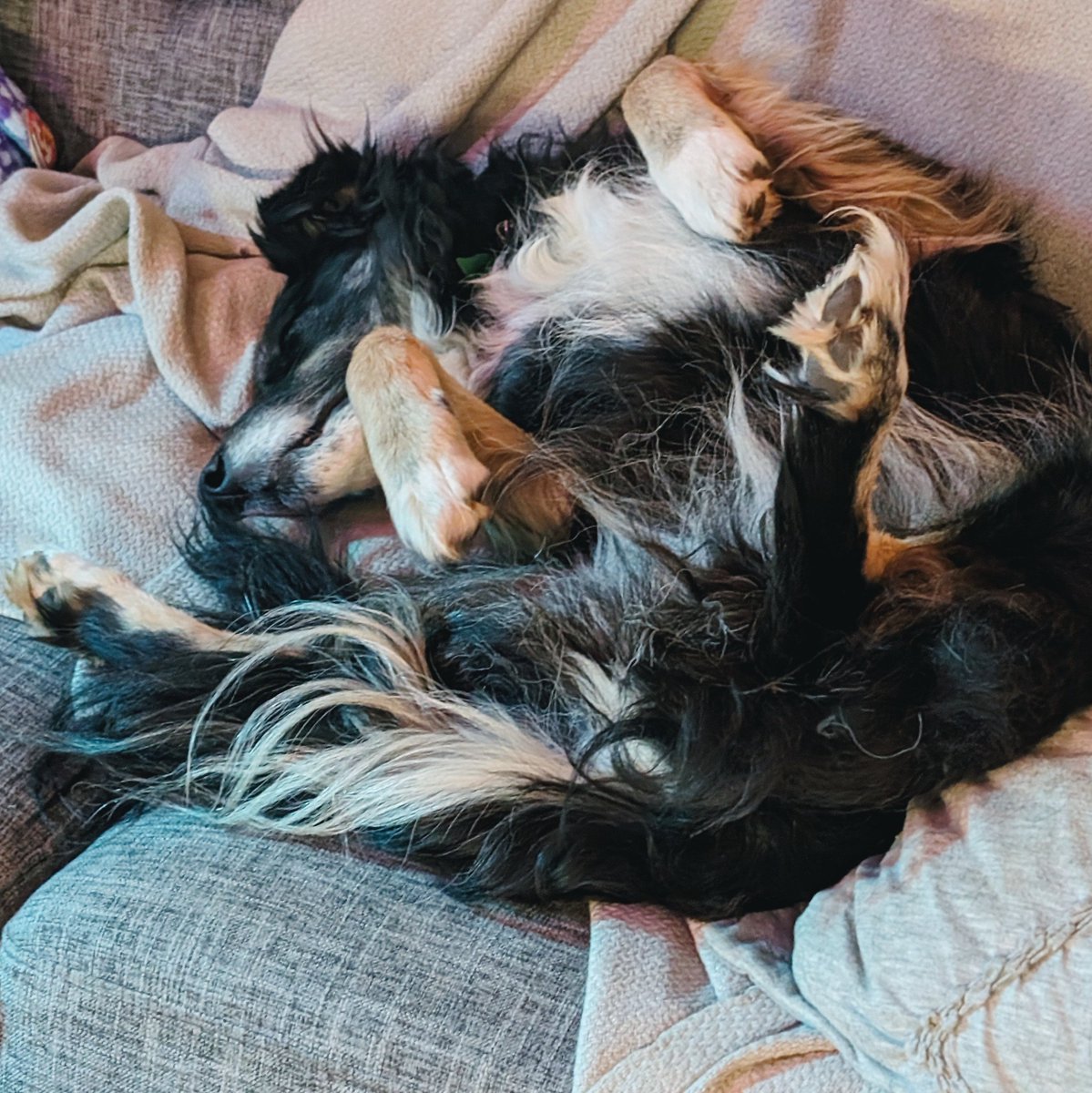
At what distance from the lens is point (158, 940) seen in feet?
3.51

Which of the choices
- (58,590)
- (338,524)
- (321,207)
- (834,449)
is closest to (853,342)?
(834,449)

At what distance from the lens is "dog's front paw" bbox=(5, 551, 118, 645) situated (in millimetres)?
1357

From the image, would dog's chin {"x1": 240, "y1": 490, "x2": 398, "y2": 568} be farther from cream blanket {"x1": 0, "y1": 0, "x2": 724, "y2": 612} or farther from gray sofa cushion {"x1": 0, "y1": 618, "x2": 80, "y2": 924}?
gray sofa cushion {"x1": 0, "y1": 618, "x2": 80, "y2": 924}

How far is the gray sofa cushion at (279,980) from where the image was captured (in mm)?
980

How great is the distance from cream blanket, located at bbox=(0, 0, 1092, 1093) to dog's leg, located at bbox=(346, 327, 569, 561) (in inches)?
14.0

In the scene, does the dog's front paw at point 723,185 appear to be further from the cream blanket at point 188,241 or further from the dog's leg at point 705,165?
the cream blanket at point 188,241

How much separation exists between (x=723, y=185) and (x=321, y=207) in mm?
642

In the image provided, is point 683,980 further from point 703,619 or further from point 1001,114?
point 1001,114

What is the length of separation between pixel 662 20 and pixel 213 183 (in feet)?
2.62

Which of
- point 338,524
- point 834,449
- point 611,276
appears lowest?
point 338,524

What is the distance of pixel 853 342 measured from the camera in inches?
41.5

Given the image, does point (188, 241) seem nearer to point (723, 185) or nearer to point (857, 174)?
point (723, 185)

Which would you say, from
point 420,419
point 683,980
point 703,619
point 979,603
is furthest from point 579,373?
point 683,980

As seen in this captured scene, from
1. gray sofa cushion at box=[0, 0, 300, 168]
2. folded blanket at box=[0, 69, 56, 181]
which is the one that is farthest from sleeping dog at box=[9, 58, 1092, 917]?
folded blanket at box=[0, 69, 56, 181]
